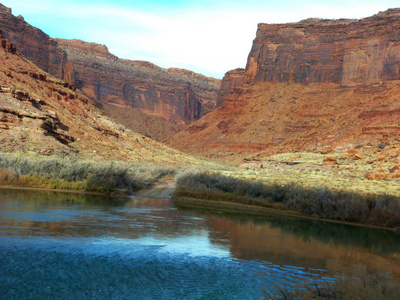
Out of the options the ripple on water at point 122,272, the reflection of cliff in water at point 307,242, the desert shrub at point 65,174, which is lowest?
the ripple on water at point 122,272

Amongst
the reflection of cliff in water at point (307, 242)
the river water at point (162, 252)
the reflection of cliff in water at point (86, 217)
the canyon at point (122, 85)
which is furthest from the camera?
the canyon at point (122, 85)

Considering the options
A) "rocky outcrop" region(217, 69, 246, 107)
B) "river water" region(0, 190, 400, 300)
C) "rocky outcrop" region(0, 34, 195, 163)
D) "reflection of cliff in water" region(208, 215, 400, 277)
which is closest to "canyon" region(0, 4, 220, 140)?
"rocky outcrop" region(217, 69, 246, 107)

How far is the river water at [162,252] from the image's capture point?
882 cm

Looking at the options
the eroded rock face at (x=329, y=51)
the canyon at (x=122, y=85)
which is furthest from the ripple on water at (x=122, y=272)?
the canyon at (x=122, y=85)

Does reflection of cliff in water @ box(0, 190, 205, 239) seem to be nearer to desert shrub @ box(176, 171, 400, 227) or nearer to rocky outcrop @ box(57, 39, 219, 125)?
desert shrub @ box(176, 171, 400, 227)

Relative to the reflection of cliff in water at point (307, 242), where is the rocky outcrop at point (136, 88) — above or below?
above

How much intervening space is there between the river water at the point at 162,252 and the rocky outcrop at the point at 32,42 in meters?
93.7

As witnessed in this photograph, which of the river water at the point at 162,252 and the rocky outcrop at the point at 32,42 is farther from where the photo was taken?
the rocky outcrop at the point at 32,42

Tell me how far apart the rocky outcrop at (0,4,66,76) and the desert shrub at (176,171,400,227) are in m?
88.0

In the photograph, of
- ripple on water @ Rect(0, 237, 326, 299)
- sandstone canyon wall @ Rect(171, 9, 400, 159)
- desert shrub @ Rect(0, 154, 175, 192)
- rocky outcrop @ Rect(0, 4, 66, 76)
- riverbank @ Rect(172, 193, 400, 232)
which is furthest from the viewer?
rocky outcrop @ Rect(0, 4, 66, 76)

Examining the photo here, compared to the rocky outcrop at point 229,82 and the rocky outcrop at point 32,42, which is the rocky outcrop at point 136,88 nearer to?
the rocky outcrop at point 32,42

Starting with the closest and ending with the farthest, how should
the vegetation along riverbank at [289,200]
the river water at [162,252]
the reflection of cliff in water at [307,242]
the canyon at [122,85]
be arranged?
1. the river water at [162,252]
2. the reflection of cliff in water at [307,242]
3. the vegetation along riverbank at [289,200]
4. the canyon at [122,85]

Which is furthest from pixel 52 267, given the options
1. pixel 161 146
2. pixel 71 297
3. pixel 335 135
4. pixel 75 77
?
pixel 75 77

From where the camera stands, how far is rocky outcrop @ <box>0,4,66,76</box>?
4046 inches
